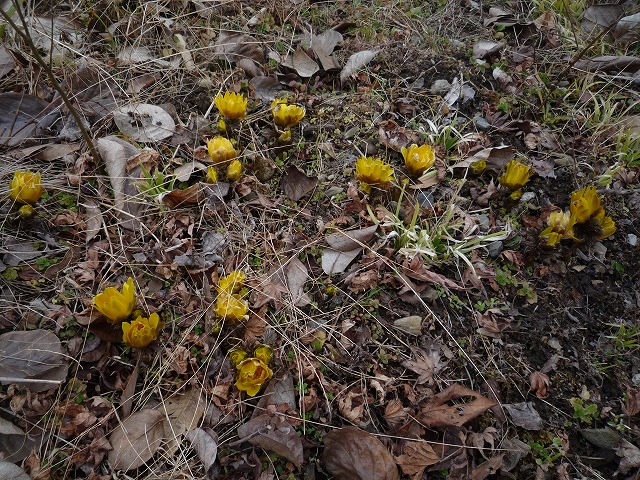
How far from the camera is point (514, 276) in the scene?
6.20 ft

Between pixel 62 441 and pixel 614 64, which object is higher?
pixel 614 64

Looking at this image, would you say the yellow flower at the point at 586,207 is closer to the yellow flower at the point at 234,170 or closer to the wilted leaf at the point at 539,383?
the wilted leaf at the point at 539,383

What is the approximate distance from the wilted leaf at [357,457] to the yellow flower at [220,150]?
3.73 ft

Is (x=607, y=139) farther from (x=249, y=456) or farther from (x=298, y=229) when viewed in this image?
(x=249, y=456)

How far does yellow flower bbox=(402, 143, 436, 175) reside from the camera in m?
1.99

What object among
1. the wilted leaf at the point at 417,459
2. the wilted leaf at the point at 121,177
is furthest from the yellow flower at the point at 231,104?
the wilted leaf at the point at 417,459

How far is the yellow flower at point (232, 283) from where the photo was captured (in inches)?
63.5

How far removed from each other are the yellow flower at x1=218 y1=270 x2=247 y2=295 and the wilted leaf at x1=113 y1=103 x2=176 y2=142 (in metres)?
0.81

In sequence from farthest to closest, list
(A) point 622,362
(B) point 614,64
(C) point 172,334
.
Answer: (B) point 614,64 < (A) point 622,362 < (C) point 172,334

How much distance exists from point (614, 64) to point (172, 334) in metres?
2.64

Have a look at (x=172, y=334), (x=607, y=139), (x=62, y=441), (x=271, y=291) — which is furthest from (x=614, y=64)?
(x=62, y=441)

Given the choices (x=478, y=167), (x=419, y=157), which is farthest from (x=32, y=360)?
(x=478, y=167)

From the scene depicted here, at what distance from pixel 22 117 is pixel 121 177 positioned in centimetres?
56

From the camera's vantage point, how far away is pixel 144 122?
2094mm
